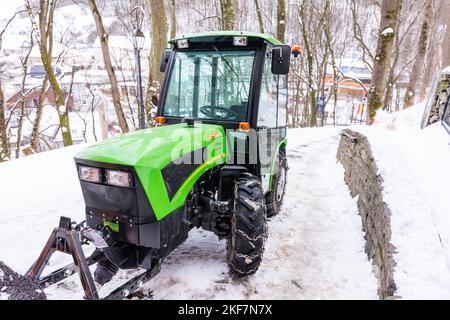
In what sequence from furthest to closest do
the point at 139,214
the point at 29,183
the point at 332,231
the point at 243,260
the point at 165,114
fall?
the point at 29,183 → the point at 332,231 → the point at 165,114 → the point at 243,260 → the point at 139,214

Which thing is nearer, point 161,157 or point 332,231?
point 161,157

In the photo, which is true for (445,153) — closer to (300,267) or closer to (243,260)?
(300,267)

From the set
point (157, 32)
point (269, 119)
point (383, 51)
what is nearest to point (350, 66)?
point (383, 51)

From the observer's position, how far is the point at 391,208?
306 centimetres

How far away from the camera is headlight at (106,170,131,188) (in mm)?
2389

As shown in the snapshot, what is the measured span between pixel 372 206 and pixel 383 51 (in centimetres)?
644

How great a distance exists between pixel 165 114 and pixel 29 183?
140 inches

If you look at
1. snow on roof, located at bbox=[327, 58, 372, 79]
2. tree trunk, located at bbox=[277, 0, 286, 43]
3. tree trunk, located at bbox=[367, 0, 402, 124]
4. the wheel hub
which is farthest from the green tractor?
snow on roof, located at bbox=[327, 58, 372, 79]

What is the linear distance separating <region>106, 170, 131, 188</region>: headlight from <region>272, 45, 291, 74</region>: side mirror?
1.86 meters

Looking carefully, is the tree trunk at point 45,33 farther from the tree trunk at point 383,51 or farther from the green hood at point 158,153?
the green hood at point 158,153

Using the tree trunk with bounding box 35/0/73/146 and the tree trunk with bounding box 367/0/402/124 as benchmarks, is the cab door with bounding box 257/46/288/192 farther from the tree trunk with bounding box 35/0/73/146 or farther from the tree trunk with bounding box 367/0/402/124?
the tree trunk with bounding box 35/0/73/146

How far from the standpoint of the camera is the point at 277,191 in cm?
476

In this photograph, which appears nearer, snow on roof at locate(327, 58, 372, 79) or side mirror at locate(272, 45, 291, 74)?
side mirror at locate(272, 45, 291, 74)
